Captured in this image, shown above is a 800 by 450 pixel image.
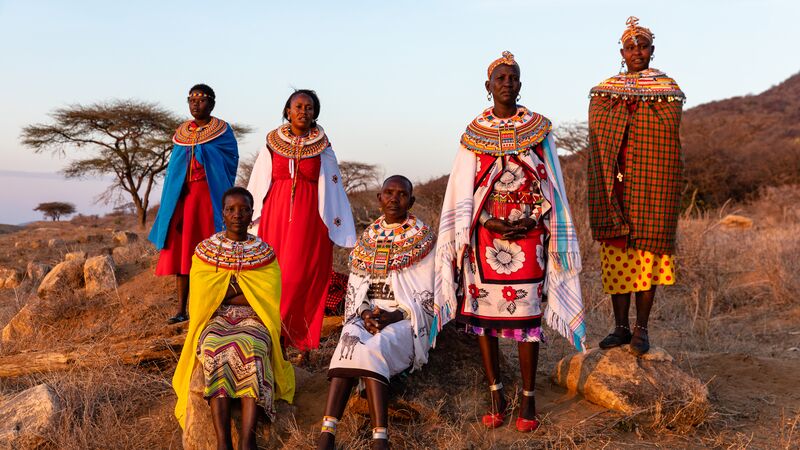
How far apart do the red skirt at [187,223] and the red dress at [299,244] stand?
930 millimetres

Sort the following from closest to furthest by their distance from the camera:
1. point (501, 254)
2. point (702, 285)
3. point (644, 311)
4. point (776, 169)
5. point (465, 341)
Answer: point (501, 254)
point (644, 311)
point (465, 341)
point (702, 285)
point (776, 169)

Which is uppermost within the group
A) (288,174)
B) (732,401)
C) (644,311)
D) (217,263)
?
(288,174)

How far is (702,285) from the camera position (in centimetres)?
830

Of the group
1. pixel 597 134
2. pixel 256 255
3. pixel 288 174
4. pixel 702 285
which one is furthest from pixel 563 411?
pixel 702 285

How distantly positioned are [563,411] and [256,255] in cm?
215

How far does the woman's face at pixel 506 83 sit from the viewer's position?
3941 mm

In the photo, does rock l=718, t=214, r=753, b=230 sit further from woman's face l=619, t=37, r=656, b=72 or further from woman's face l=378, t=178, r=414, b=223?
woman's face l=378, t=178, r=414, b=223

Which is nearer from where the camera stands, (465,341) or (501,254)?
(501,254)

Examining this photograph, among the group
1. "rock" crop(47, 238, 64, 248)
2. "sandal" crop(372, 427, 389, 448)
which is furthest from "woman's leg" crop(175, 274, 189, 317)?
"rock" crop(47, 238, 64, 248)

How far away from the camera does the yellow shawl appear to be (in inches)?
156

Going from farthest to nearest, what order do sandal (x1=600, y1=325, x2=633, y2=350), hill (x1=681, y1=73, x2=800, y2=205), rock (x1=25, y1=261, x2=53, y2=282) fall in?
hill (x1=681, y1=73, x2=800, y2=205), rock (x1=25, y1=261, x2=53, y2=282), sandal (x1=600, y1=325, x2=633, y2=350)

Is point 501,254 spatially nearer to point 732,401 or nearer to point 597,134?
point 597,134

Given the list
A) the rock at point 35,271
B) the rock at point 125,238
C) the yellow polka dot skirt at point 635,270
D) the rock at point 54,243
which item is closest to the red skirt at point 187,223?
the yellow polka dot skirt at point 635,270

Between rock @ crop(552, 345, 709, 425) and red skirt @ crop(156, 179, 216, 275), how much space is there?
339 centimetres
